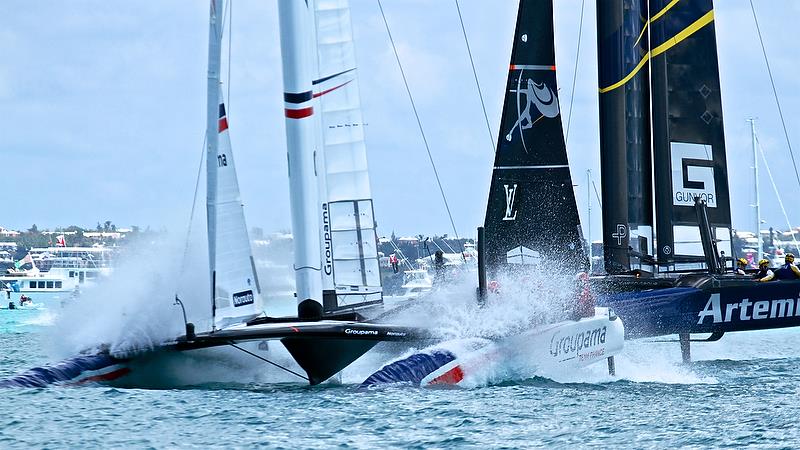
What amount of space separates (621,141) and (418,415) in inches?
396

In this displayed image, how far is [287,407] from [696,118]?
1052 centimetres

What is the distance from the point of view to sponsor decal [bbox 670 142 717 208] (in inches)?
837

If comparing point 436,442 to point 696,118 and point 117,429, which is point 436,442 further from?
point 696,118

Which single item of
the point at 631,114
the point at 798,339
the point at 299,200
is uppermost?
the point at 631,114

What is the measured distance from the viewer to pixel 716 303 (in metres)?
19.3

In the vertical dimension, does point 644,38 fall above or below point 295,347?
above

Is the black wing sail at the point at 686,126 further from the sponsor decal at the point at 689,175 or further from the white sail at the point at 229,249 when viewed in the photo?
the white sail at the point at 229,249

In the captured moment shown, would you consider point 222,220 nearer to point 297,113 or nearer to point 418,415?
point 297,113

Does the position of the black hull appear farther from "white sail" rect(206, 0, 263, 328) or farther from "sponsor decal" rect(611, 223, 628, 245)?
"white sail" rect(206, 0, 263, 328)

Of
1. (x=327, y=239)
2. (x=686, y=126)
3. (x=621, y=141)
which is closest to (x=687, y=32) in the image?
(x=686, y=126)

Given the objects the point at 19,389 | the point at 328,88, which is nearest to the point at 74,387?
the point at 19,389

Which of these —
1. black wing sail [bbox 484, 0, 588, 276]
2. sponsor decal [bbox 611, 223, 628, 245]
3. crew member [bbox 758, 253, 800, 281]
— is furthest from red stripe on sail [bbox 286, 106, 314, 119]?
crew member [bbox 758, 253, 800, 281]

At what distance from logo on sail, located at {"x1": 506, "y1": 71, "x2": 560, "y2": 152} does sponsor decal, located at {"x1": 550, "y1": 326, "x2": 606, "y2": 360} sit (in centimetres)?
334

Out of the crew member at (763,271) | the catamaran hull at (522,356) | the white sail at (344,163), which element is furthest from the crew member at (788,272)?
the white sail at (344,163)
